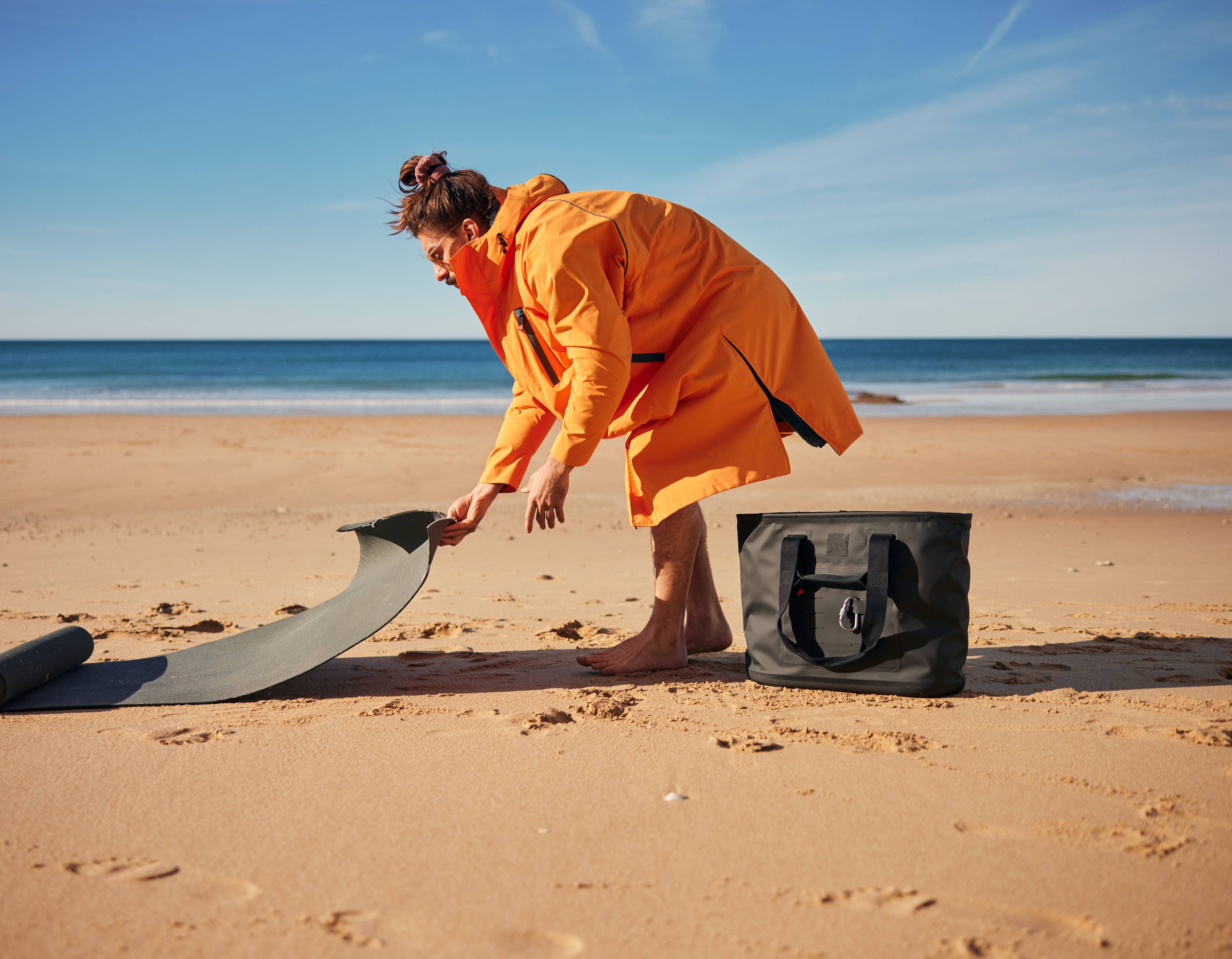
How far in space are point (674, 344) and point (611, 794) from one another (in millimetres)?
1344

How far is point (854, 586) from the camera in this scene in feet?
7.79

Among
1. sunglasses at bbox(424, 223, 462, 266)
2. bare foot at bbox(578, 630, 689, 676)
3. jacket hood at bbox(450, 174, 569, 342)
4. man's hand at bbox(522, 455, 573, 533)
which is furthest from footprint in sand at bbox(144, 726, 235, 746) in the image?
sunglasses at bbox(424, 223, 462, 266)

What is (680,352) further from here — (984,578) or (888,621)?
(984,578)

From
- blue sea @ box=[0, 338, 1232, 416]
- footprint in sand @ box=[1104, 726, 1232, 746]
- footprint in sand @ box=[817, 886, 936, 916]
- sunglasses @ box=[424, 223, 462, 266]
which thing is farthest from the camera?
blue sea @ box=[0, 338, 1232, 416]

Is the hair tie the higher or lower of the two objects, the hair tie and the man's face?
the higher

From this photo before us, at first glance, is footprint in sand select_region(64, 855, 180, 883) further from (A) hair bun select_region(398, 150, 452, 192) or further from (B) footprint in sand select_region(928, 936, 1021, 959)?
(A) hair bun select_region(398, 150, 452, 192)

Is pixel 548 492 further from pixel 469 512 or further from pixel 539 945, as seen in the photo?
pixel 539 945

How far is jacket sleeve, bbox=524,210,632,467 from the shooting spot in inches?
90.4

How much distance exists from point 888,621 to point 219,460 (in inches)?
328

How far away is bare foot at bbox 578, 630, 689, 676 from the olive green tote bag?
31 cm

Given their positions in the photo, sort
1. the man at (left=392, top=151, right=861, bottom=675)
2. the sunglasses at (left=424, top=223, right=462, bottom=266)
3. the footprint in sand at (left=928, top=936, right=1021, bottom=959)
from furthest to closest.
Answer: the sunglasses at (left=424, top=223, right=462, bottom=266), the man at (left=392, top=151, right=861, bottom=675), the footprint in sand at (left=928, top=936, right=1021, bottom=959)

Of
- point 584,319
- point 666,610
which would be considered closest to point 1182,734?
point 666,610

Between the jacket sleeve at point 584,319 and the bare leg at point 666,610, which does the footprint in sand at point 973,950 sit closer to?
the jacket sleeve at point 584,319

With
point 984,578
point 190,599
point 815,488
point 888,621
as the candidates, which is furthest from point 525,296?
point 815,488
